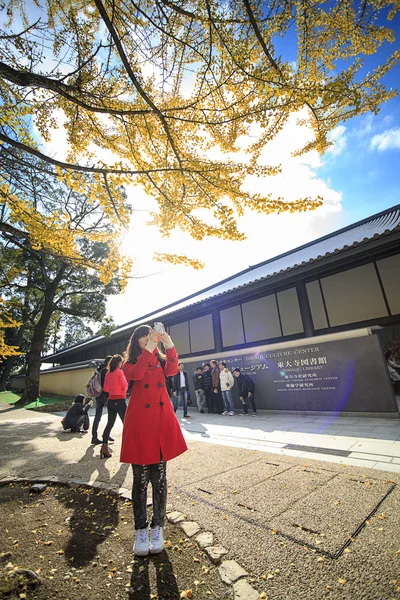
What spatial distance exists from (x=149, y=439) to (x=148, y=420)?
15cm

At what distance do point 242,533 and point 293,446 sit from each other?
9.48 feet

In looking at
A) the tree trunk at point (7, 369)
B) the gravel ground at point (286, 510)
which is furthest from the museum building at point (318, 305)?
the tree trunk at point (7, 369)

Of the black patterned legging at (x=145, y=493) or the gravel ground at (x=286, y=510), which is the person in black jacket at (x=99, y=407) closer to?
the gravel ground at (x=286, y=510)

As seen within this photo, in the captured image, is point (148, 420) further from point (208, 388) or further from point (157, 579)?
point (208, 388)

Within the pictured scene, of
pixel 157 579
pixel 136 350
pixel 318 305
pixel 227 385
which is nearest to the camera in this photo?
pixel 157 579

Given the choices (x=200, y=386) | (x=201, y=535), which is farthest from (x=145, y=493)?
(x=200, y=386)

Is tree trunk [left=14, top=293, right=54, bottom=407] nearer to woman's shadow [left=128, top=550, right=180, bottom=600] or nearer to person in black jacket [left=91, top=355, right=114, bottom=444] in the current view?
person in black jacket [left=91, top=355, right=114, bottom=444]

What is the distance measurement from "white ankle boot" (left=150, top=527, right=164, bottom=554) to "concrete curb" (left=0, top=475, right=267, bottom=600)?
27cm

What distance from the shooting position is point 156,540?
211cm

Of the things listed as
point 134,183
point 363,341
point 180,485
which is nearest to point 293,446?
point 180,485

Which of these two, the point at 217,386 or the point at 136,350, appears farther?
the point at 217,386

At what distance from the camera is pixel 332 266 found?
8531 mm

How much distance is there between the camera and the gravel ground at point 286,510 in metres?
1.70

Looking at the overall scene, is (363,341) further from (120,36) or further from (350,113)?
(120,36)
